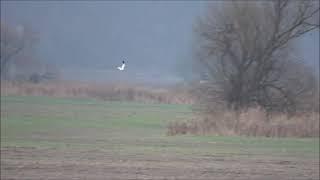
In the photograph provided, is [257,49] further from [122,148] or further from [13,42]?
[122,148]

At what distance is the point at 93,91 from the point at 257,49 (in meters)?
22.2

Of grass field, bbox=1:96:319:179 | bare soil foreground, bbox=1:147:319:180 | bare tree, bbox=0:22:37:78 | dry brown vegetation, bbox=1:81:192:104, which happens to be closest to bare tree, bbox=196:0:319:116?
grass field, bbox=1:96:319:179

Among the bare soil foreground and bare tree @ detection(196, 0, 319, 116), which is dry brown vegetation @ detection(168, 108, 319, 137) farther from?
the bare soil foreground

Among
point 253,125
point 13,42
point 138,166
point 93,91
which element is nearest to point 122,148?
point 93,91

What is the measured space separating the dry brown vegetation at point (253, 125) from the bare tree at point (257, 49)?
4.32 metres

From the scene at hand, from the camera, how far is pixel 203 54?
4138 centimetres

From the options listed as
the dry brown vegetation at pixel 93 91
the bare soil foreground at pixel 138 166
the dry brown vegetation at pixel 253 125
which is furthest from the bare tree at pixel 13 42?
the dry brown vegetation at pixel 253 125

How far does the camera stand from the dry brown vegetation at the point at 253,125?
104 ft

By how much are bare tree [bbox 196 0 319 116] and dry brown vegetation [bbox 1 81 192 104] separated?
13920 millimetres

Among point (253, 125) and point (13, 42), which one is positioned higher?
point (13, 42)

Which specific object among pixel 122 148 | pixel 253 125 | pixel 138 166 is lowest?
pixel 138 166

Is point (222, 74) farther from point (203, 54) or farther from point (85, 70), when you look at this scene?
point (85, 70)

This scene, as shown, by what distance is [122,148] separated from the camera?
22.0m

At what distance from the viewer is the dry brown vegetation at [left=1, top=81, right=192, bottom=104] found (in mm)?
23516
